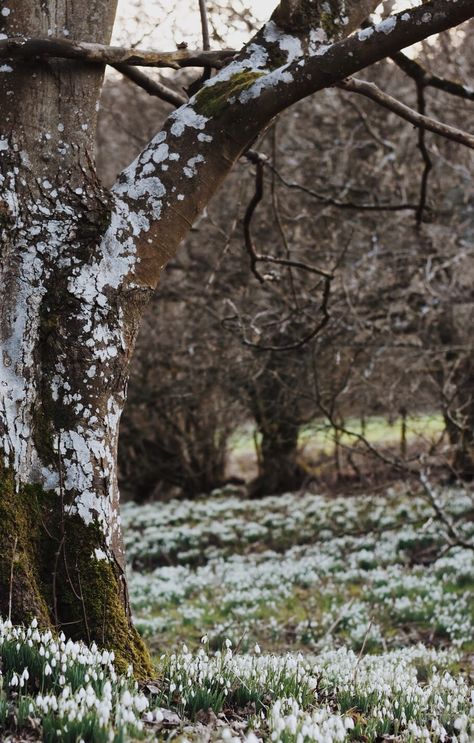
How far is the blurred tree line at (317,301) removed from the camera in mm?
12266

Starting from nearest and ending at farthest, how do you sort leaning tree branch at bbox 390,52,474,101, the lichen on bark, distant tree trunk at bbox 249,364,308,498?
the lichen on bark < leaning tree branch at bbox 390,52,474,101 < distant tree trunk at bbox 249,364,308,498

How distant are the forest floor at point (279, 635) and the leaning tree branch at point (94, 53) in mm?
2640

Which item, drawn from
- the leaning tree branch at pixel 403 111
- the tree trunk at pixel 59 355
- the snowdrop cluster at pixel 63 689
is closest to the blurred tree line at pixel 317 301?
the leaning tree branch at pixel 403 111

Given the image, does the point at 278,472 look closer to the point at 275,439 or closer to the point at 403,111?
the point at 275,439

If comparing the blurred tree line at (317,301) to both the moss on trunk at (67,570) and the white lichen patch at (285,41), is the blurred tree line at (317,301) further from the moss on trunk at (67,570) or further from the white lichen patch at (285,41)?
the moss on trunk at (67,570)

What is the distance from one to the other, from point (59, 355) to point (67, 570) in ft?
3.26

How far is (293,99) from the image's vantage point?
374cm

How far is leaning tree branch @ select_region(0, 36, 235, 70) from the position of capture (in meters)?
3.60

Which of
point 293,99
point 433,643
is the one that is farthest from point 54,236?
point 433,643

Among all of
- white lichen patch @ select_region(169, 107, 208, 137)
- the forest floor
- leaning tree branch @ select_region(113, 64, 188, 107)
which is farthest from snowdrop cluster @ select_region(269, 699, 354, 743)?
leaning tree branch @ select_region(113, 64, 188, 107)

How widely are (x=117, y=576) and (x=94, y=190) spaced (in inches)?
75.6

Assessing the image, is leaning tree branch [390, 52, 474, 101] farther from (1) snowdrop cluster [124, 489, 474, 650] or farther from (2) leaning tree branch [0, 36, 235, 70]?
(1) snowdrop cluster [124, 489, 474, 650]

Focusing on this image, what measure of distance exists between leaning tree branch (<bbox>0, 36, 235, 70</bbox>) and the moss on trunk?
6.50 ft

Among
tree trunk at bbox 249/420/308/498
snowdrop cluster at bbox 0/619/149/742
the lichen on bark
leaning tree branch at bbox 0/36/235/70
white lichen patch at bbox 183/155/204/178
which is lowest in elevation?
snowdrop cluster at bbox 0/619/149/742
